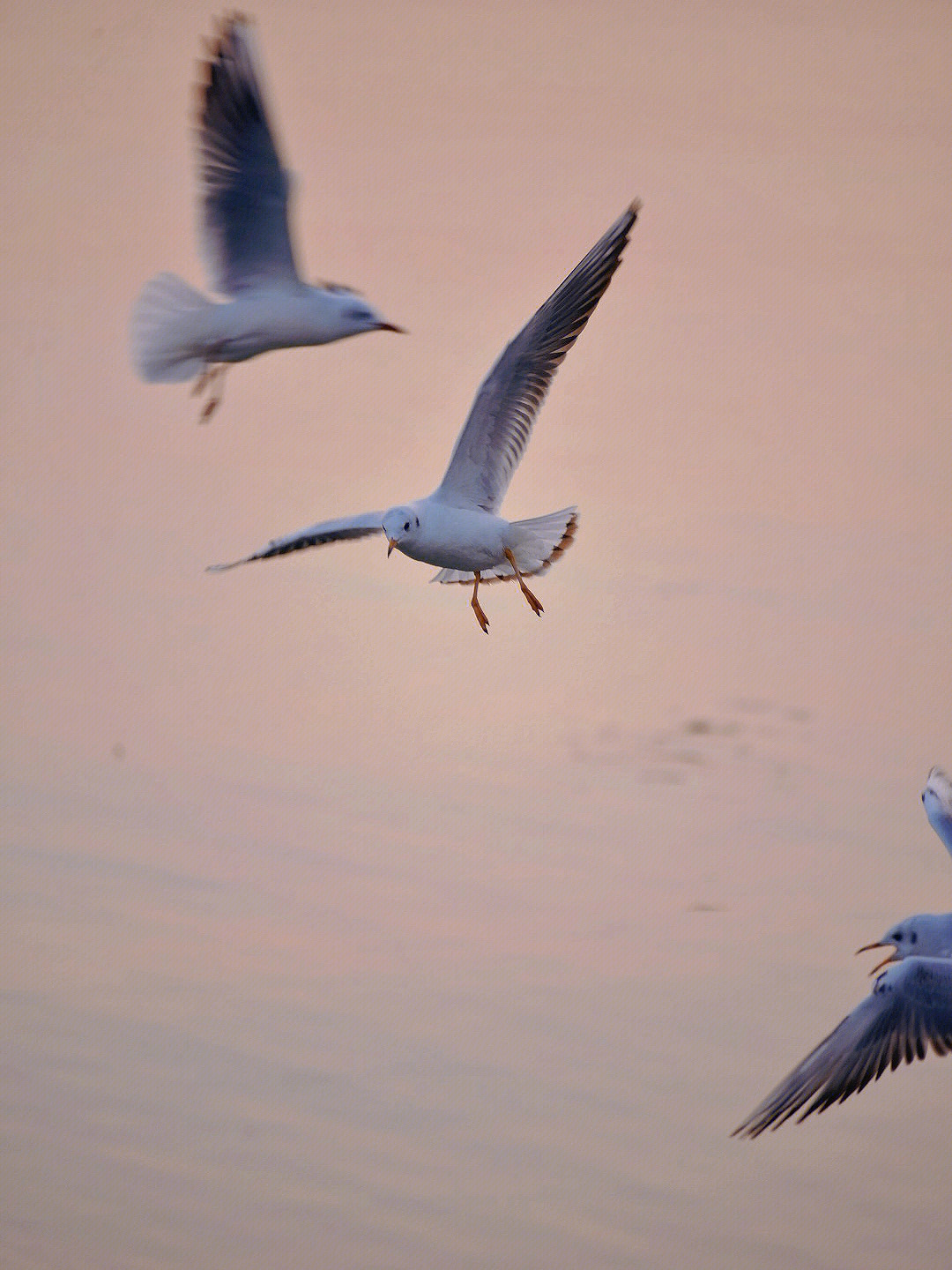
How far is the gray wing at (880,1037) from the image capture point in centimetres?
668

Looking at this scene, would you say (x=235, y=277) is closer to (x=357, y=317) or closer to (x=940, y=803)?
(x=357, y=317)

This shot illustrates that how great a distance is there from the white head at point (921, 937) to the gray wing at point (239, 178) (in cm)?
261

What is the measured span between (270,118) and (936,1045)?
302 cm

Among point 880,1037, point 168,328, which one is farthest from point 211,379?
point 880,1037

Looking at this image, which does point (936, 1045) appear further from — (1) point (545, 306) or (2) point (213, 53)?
(2) point (213, 53)

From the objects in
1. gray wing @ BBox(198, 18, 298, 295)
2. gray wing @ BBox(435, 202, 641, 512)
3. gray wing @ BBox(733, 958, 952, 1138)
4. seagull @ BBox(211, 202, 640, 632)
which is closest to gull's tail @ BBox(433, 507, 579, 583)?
seagull @ BBox(211, 202, 640, 632)

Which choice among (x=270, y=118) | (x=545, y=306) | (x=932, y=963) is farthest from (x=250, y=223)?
(x=932, y=963)

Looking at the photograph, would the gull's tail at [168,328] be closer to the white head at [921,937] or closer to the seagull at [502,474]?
the seagull at [502,474]

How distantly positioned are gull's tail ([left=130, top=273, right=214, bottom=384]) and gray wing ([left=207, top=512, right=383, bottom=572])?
568mm

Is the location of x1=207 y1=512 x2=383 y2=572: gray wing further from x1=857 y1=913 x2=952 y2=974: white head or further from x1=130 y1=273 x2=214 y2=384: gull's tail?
x1=857 y1=913 x2=952 y2=974: white head

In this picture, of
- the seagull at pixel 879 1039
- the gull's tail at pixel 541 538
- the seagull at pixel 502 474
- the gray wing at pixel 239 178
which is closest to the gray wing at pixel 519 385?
the seagull at pixel 502 474

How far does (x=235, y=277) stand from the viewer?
6527 mm

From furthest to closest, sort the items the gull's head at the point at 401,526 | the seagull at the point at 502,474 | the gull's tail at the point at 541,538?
the gull's tail at the point at 541,538 → the seagull at the point at 502,474 → the gull's head at the point at 401,526

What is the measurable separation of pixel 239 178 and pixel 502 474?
40.8 inches
